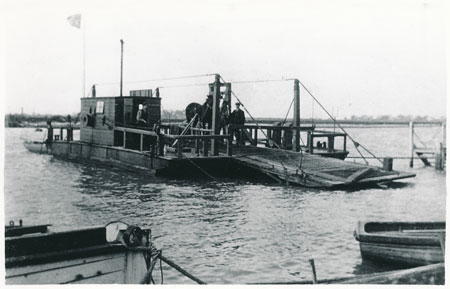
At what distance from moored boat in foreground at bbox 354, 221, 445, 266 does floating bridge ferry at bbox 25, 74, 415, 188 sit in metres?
5.72

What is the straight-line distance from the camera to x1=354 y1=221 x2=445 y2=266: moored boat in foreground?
25.0 ft

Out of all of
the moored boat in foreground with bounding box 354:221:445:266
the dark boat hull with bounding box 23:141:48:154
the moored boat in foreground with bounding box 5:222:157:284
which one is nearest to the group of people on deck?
the dark boat hull with bounding box 23:141:48:154

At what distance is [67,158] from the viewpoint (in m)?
25.5

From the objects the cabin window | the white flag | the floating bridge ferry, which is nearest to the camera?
the white flag

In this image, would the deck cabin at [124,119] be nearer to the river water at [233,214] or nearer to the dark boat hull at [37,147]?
the river water at [233,214]

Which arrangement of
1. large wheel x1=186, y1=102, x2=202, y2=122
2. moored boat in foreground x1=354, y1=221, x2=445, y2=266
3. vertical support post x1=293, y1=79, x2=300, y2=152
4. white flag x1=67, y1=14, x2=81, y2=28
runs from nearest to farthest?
moored boat in foreground x1=354, y1=221, x2=445, y2=266 < white flag x1=67, y1=14, x2=81, y2=28 < vertical support post x1=293, y1=79, x2=300, y2=152 < large wheel x1=186, y1=102, x2=202, y2=122

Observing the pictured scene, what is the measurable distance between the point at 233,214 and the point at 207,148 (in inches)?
259

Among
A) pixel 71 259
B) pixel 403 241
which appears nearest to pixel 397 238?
pixel 403 241

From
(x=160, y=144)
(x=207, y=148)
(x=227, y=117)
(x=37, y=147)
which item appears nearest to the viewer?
(x=160, y=144)

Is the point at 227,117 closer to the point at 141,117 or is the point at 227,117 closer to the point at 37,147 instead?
the point at 141,117

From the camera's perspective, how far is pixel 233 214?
1208 cm

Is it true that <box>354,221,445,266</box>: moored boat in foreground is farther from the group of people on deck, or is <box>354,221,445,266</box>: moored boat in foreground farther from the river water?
the group of people on deck

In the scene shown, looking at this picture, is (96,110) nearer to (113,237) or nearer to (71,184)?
(71,184)
